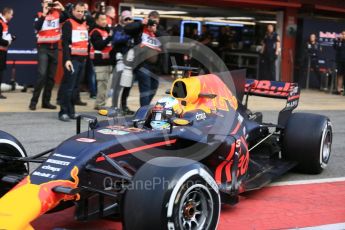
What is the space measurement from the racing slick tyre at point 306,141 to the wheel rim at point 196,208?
248 centimetres

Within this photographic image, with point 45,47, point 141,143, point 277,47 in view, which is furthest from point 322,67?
point 141,143

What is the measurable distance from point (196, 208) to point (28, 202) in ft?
3.97

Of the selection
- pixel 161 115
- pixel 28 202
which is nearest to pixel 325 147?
pixel 161 115

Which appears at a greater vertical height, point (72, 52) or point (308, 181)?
point (72, 52)

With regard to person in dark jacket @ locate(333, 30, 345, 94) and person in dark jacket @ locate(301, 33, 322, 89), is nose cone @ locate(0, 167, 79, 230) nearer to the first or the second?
person in dark jacket @ locate(333, 30, 345, 94)

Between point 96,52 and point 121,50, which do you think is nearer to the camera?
point 121,50

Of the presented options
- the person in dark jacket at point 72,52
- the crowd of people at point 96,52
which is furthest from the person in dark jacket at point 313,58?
A: the person in dark jacket at point 72,52

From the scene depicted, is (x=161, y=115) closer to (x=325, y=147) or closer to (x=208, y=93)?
(x=208, y=93)

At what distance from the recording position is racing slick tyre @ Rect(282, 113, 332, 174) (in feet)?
21.1

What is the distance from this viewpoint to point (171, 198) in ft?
12.8

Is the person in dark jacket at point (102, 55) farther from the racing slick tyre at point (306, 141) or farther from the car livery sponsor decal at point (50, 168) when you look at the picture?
the car livery sponsor decal at point (50, 168)

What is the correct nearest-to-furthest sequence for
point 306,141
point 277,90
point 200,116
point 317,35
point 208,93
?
point 200,116 < point 208,93 < point 306,141 < point 277,90 < point 317,35

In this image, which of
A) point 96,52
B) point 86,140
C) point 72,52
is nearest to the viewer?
point 86,140

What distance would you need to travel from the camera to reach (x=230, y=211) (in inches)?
206
